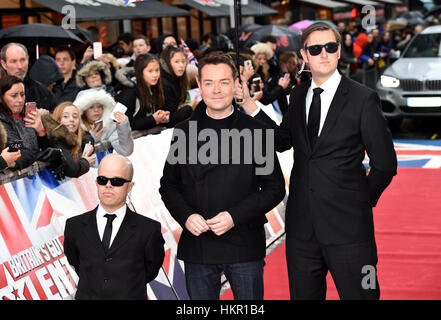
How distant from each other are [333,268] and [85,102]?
3.19 metres

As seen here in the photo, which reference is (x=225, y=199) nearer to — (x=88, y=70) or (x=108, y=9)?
(x=88, y=70)

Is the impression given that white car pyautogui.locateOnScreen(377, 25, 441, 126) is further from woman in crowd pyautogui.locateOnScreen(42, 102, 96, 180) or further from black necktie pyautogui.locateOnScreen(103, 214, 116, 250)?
black necktie pyautogui.locateOnScreen(103, 214, 116, 250)

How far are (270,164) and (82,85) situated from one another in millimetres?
4409

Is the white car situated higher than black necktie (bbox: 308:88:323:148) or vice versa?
black necktie (bbox: 308:88:323:148)

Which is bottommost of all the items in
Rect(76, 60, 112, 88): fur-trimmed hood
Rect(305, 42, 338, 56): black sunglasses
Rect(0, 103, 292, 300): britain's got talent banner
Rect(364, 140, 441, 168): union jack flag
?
Rect(364, 140, 441, 168): union jack flag

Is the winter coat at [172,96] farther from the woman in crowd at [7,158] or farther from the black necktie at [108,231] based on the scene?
the black necktie at [108,231]

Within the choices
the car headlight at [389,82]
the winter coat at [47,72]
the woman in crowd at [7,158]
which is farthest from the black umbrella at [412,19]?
the woman in crowd at [7,158]

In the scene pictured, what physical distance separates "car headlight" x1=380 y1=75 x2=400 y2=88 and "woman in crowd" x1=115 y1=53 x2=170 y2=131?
854cm

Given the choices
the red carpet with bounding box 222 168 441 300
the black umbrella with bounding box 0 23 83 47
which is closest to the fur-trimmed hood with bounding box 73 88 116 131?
the red carpet with bounding box 222 168 441 300

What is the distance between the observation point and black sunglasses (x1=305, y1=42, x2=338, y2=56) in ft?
13.9

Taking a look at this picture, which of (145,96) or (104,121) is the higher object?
(145,96)

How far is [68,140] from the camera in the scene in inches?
229

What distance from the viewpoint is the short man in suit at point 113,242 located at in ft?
13.5

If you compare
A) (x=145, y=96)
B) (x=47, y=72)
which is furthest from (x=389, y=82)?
(x=145, y=96)
